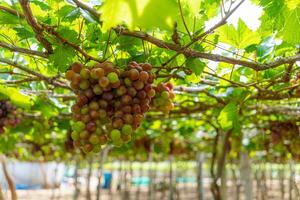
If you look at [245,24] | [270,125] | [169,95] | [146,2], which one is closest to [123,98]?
[169,95]

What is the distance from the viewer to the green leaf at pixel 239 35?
1.86m

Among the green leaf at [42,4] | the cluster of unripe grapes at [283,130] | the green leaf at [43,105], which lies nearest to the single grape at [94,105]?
the green leaf at [42,4]

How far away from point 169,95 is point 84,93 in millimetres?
373

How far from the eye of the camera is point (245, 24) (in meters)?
1.87

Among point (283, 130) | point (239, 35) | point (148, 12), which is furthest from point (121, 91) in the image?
point (283, 130)

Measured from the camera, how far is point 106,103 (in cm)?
145

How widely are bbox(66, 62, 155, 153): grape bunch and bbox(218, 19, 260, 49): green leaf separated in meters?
0.55

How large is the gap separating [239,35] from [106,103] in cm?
74

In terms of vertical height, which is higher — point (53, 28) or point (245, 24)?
point (245, 24)

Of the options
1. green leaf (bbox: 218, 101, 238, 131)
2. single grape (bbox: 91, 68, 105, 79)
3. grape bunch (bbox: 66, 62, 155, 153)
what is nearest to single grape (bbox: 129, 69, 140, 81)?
grape bunch (bbox: 66, 62, 155, 153)

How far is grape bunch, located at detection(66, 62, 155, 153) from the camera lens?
4.64ft

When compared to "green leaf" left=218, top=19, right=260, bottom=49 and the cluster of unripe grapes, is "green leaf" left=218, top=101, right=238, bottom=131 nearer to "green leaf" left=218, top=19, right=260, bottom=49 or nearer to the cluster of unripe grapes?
"green leaf" left=218, top=19, right=260, bottom=49

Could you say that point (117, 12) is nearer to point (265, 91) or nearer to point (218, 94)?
point (265, 91)

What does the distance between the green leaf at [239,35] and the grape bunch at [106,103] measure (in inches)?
21.6
